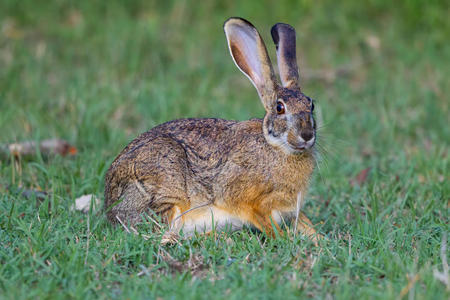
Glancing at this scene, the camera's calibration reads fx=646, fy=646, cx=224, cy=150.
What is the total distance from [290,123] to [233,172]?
61 cm

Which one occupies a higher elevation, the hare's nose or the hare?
the hare's nose

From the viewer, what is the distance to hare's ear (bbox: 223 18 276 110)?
4.83m

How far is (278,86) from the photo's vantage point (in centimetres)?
484

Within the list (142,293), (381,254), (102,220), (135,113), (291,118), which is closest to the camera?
(142,293)

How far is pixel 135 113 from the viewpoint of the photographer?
7.41m

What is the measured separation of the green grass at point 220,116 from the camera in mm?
3783

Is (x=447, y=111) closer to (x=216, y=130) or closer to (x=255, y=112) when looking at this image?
(x=255, y=112)

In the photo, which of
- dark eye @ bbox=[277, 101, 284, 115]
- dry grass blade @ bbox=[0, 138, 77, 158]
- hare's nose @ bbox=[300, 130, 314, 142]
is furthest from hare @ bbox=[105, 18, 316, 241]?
dry grass blade @ bbox=[0, 138, 77, 158]

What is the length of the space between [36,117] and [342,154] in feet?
10.9

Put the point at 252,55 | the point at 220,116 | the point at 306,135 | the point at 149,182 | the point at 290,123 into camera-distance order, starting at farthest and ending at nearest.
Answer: the point at 220,116 < the point at 252,55 < the point at 149,182 < the point at 290,123 < the point at 306,135

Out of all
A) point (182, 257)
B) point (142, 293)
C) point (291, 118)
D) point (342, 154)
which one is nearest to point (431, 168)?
point (342, 154)

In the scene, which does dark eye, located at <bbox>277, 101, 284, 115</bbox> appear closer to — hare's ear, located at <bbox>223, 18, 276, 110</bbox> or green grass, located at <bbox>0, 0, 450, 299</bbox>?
hare's ear, located at <bbox>223, 18, 276, 110</bbox>

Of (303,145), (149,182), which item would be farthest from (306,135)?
(149,182)

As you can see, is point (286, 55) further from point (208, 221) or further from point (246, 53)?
point (208, 221)
